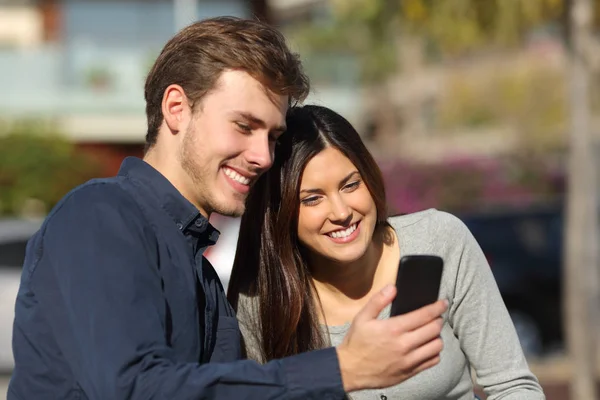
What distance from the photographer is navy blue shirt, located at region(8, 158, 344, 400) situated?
1942mm

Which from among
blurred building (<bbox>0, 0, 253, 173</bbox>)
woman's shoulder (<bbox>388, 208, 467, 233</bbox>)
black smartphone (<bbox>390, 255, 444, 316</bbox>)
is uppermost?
black smartphone (<bbox>390, 255, 444, 316</bbox>)

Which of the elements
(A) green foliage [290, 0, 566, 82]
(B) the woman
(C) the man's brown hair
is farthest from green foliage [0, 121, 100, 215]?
(C) the man's brown hair

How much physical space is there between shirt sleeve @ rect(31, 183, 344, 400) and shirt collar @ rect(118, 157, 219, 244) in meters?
0.22

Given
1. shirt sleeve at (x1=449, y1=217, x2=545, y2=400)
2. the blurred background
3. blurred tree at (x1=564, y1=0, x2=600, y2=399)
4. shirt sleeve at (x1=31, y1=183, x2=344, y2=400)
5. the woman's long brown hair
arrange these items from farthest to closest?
the blurred background, blurred tree at (x1=564, y1=0, x2=600, y2=399), the woman's long brown hair, shirt sleeve at (x1=449, y1=217, x2=545, y2=400), shirt sleeve at (x1=31, y1=183, x2=344, y2=400)

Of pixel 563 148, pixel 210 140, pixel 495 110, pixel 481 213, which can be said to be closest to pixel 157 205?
pixel 210 140

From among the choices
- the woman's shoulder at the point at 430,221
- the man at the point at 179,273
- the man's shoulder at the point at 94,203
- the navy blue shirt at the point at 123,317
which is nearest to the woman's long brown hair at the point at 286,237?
the woman's shoulder at the point at 430,221

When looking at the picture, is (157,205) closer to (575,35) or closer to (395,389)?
(395,389)

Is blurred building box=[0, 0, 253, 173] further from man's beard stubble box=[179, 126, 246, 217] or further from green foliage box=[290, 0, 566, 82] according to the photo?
man's beard stubble box=[179, 126, 246, 217]

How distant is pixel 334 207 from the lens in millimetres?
3086

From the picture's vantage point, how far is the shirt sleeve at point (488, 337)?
297 cm

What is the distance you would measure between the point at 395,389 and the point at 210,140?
3.65 feet

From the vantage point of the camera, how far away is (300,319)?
10.3 ft

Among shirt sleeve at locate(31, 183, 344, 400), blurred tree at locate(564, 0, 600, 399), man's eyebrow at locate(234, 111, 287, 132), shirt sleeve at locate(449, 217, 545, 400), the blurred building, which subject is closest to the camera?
shirt sleeve at locate(31, 183, 344, 400)

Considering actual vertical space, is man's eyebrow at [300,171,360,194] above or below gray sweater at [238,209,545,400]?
above
